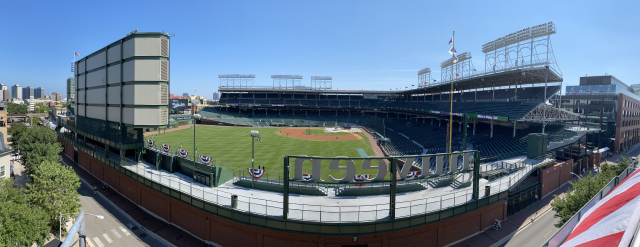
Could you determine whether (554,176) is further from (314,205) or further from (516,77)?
(314,205)

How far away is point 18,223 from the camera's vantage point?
48.0 feet

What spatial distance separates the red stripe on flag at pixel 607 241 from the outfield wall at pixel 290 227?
11.5m

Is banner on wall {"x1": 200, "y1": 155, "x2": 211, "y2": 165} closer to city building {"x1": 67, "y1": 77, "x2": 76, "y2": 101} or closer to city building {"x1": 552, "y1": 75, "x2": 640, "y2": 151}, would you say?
city building {"x1": 67, "y1": 77, "x2": 76, "y2": 101}

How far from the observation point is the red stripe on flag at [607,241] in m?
4.29

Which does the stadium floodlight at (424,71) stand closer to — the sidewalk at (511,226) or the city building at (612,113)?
the city building at (612,113)

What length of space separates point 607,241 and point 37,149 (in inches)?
1771

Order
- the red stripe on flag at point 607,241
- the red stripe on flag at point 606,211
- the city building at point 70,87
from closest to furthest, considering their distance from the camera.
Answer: the red stripe on flag at point 607,241, the red stripe on flag at point 606,211, the city building at point 70,87

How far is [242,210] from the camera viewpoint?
1681cm

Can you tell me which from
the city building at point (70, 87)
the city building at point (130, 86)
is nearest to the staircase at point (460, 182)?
the city building at point (130, 86)

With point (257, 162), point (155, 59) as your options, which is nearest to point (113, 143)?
point (155, 59)

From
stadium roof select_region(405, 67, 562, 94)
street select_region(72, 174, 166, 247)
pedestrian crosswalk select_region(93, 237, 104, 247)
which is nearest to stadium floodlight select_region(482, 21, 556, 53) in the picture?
stadium roof select_region(405, 67, 562, 94)

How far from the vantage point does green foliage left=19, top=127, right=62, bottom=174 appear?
28719 millimetres

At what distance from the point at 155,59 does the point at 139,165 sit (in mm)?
10852

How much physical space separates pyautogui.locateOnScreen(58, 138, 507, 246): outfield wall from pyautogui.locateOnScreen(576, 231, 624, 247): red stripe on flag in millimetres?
11548
